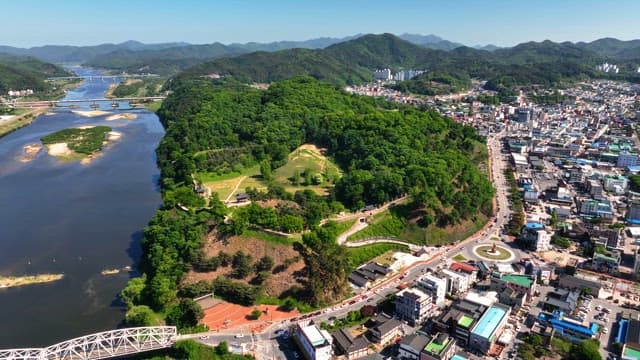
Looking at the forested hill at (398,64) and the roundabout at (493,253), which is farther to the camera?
the forested hill at (398,64)

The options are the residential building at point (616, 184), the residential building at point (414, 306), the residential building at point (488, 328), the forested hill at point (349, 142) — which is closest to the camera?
the residential building at point (488, 328)

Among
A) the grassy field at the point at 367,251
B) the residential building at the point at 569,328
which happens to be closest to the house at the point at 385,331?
the grassy field at the point at 367,251

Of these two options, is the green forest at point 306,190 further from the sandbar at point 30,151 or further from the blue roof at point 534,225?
the sandbar at point 30,151

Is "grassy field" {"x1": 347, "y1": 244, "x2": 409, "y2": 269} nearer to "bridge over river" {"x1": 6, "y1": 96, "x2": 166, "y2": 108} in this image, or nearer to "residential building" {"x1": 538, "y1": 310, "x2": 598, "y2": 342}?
"residential building" {"x1": 538, "y1": 310, "x2": 598, "y2": 342}

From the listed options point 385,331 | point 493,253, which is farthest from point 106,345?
point 493,253

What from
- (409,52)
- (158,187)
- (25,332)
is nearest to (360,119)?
(158,187)

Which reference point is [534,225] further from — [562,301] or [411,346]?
[411,346]

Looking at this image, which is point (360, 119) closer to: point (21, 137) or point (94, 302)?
point (94, 302)

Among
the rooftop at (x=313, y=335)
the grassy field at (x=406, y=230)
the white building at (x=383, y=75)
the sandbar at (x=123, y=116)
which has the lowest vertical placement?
the rooftop at (x=313, y=335)
